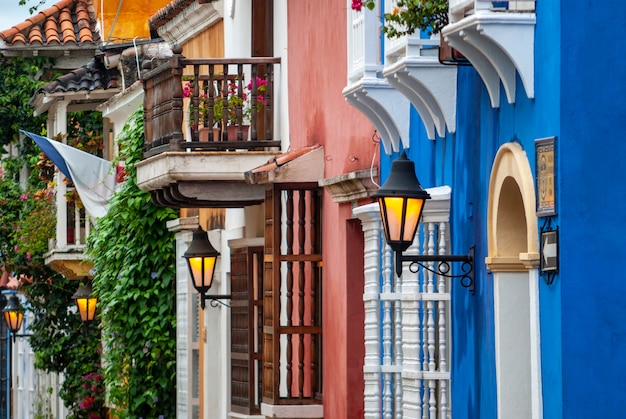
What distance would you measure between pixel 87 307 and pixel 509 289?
1545cm

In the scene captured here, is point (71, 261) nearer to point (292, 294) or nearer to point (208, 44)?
point (208, 44)

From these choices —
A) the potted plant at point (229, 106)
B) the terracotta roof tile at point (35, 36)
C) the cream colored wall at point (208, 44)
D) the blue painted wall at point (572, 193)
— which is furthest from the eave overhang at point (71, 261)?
the blue painted wall at point (572, 193)

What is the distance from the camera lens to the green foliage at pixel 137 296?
20078mm

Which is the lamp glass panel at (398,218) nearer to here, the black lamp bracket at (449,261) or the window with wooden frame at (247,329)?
the black lamp bracket at (449,261)

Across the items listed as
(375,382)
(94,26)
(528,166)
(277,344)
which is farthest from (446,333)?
(94,26)

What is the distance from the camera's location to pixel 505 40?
27.9 feet

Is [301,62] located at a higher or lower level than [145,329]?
higher

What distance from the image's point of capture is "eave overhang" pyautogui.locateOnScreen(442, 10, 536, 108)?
8.48 m

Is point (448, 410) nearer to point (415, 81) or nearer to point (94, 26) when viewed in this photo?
point (415, 81)

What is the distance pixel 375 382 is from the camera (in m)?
11.6

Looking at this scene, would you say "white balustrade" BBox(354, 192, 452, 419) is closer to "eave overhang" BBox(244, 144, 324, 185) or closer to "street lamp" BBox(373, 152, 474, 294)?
"street lamp" BBox(373, 152, 474, 294)

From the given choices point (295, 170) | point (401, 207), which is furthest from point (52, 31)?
point (401, 207)

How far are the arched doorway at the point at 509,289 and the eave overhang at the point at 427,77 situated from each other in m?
1.15

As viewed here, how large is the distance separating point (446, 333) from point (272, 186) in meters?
3.93
